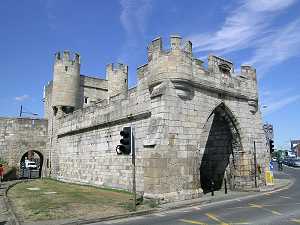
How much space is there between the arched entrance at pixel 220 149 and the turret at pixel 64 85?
13.6 meters

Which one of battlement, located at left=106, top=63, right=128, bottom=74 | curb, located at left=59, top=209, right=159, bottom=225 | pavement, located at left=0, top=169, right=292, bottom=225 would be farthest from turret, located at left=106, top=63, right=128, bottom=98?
curb, located at left=59, top=209, right=159, bottom=225

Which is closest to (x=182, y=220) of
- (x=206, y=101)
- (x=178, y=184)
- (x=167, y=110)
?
(x=178, y=184)

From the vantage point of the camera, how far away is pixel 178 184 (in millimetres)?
12375

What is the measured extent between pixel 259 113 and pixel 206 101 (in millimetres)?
5009

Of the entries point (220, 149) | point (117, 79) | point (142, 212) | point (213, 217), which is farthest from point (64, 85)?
point (213, 217)

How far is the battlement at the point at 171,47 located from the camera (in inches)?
518

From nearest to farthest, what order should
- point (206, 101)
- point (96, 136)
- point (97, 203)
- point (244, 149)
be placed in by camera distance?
point (97, 203) < point (206, 101) < point (244, 149) < point (96, 136)

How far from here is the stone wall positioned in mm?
27594

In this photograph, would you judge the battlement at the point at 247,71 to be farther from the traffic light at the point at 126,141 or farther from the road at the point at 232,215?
the traffic light at the point at 126,141

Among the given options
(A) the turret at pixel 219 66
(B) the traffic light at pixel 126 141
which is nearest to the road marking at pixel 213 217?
(B) the traffic light at pixel 126 141

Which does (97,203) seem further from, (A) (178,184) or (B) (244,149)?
(B) (244,149)

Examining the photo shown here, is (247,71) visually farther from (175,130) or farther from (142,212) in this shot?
(142,212)

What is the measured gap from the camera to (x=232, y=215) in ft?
30.2

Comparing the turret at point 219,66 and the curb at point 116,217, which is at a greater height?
the turret at point 219,66
